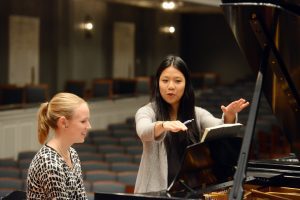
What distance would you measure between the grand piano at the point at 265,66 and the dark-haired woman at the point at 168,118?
0.24 m

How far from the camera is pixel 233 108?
10.4 ft

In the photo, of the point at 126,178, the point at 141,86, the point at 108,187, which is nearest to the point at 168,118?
the point at 108,187

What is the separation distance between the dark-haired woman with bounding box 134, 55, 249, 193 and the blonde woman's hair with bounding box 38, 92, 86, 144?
1.56 ft

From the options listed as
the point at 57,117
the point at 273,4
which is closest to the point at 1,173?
the point at 57,117

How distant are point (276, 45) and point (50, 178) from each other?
104 centimetres

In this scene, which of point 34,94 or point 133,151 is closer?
point 133,151

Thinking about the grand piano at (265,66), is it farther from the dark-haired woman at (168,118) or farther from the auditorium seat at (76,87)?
the auditorium seat at (76,87)

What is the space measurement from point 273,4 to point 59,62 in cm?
1274

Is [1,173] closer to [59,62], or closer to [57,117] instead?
[57,117]

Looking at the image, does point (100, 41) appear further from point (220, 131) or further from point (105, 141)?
point (220, 131)

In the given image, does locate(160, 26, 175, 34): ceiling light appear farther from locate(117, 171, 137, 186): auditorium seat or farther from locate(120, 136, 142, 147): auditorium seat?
locate(117, 171, 137, 186): auditorium seat

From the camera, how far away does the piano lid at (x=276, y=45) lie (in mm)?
2539

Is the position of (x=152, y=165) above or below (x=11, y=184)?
above

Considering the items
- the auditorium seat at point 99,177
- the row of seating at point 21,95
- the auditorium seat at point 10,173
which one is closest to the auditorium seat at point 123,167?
the auditorium seat at point 99,177
